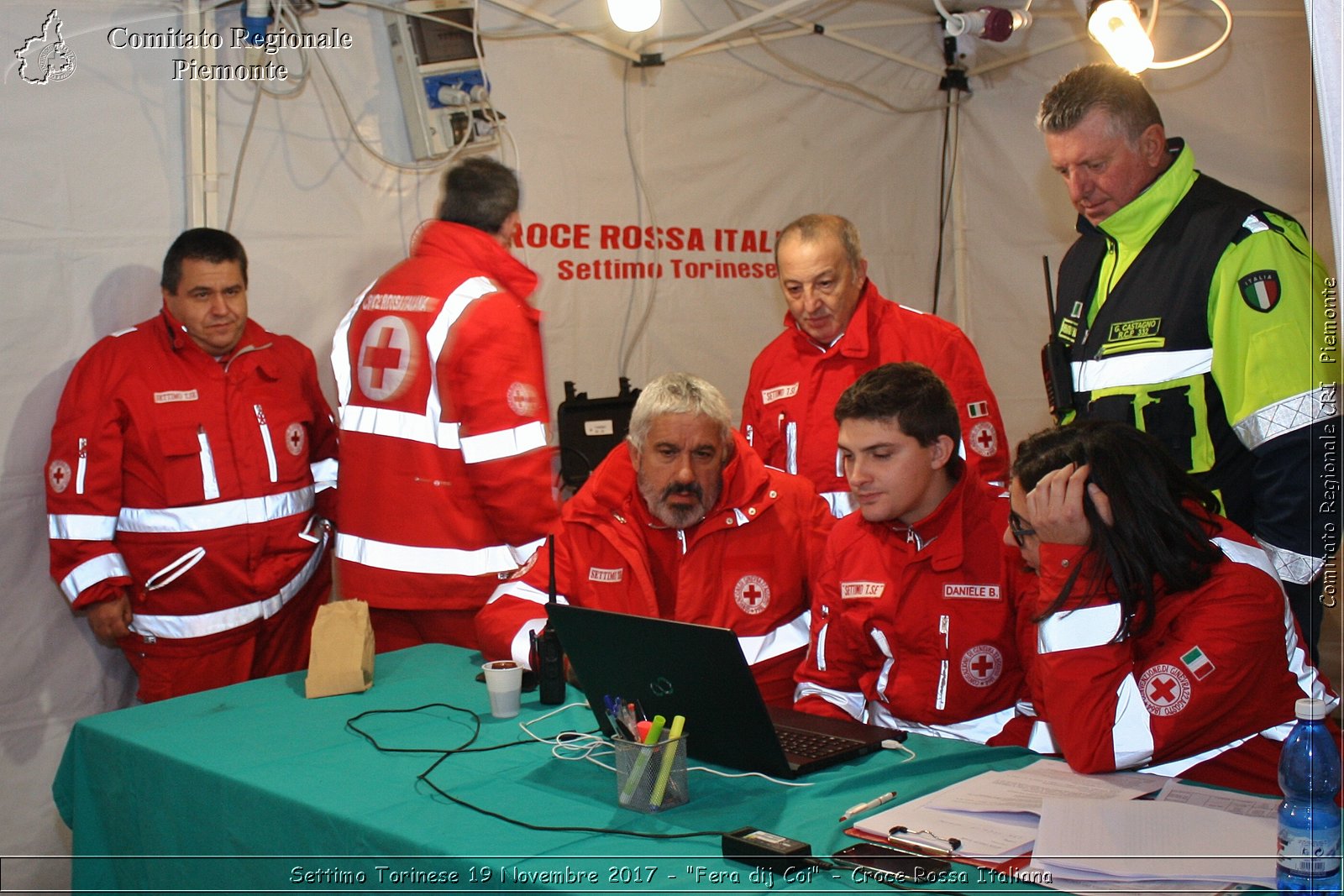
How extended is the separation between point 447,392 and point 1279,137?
3113mm

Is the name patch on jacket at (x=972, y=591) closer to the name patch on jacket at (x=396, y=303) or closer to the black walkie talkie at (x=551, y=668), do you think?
the black walkie talkie at (x=551, y=668)

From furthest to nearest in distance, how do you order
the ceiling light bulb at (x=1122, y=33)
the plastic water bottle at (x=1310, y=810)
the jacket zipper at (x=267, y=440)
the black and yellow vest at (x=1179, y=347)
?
1. the ceiling light bulb at (x=1122, y=33)
2. the jacket zipper at (x=267, y=440)
3. the black and yellow vest at (x=1179, y=347)
4. the plastic water bottle at (x=1310, y=810)

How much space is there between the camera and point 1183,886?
54.8 inches

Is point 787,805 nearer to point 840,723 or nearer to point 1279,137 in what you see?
point 840,723

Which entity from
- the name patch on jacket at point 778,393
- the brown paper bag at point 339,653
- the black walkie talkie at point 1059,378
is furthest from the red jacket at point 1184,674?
the name patch on jacket at point 778,393

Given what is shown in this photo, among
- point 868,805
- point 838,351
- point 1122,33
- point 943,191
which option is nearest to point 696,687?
point 868,805

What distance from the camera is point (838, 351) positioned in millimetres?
3545

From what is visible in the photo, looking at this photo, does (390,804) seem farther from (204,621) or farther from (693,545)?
(204,621)

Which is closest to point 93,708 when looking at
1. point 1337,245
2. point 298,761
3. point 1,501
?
point 1,501

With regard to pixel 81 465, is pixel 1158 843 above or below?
below

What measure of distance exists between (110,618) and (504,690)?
4.84 ft

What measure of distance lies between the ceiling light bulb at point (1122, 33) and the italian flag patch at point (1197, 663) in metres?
2.30

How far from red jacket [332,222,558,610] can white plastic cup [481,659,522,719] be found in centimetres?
91

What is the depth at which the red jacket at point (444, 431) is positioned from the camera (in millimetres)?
3125
